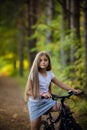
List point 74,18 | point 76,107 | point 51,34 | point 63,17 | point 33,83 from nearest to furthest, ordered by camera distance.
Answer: point 33,83 < point 76,107 < point 74,18 < point 63,17 < point 51,34

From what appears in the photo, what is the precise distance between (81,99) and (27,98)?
200 inches

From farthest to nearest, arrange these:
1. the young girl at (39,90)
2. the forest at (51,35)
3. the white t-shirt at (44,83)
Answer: the forest at (51,35), the white t-shirt at (44,83), the young girl at (39,90)

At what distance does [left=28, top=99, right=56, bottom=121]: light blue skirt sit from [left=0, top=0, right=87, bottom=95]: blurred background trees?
13.3 feet

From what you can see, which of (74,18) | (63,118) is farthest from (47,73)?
(74,18)

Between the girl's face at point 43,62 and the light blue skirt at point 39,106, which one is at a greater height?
the girl's face at point 43,62

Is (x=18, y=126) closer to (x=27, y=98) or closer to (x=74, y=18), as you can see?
(x=27, y=98)

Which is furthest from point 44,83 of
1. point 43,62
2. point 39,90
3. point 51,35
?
point 51,35

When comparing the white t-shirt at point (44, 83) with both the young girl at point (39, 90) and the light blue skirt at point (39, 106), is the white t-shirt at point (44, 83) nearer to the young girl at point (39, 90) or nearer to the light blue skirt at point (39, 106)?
the young girl at point (39, 90)

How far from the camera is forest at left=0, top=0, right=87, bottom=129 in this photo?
13.7m

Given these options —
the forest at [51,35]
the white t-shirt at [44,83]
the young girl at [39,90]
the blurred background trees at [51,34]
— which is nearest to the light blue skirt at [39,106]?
the young girl at [39,90]

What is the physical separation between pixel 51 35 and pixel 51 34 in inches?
2.6

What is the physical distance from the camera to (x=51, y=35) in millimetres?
19328

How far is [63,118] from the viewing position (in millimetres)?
7109

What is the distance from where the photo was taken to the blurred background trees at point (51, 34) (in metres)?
13.8
